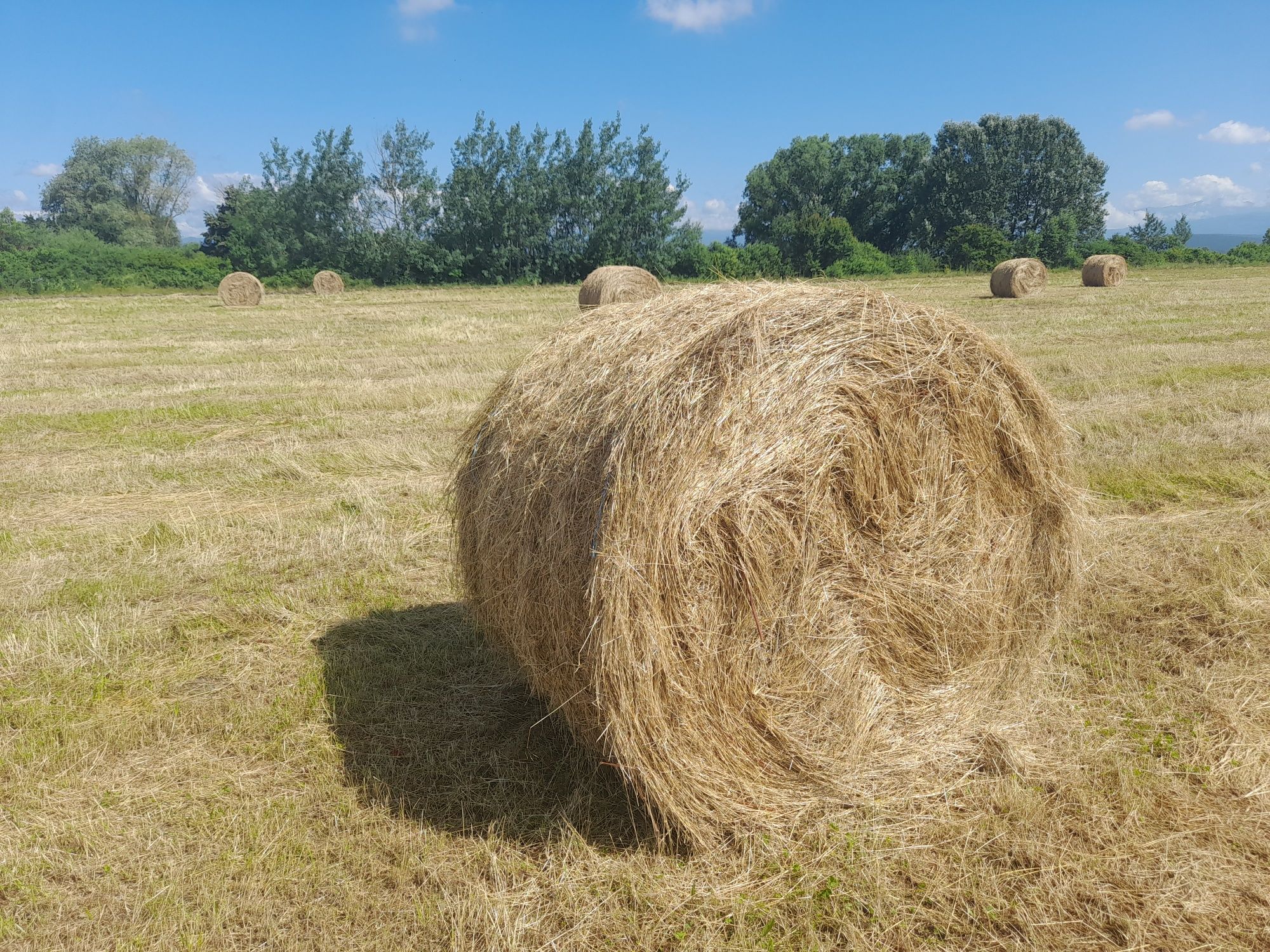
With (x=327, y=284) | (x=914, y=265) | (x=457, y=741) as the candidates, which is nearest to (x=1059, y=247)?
(x=914, y=265)

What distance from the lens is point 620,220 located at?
47.8m

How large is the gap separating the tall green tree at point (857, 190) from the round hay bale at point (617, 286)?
35.0 m

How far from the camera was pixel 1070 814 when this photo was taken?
3396mm

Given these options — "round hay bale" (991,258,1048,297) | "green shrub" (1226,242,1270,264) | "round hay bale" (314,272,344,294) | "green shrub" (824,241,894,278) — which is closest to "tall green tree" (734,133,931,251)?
"green shrub" (824,241,894,278)

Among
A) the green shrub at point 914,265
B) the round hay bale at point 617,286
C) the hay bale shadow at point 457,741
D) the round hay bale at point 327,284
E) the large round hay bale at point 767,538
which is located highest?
the green shrub at point 914,265

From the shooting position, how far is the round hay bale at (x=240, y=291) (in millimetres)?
28000

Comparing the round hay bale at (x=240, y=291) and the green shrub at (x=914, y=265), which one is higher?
the green shrub at (x=914, y=265)

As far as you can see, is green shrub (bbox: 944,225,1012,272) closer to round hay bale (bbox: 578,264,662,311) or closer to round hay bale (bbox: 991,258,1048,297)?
round hay bale (bbox: 991,258,1048,297)

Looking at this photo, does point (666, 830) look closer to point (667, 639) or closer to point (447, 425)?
point (667, 639)

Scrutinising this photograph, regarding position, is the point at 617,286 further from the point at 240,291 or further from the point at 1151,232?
the point at 1151,232

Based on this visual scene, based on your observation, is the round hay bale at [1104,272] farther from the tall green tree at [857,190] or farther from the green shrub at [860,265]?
the tall green tree at [857,190]

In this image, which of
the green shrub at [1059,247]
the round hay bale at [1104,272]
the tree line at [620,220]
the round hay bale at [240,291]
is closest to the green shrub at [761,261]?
the tree line at [620,220]

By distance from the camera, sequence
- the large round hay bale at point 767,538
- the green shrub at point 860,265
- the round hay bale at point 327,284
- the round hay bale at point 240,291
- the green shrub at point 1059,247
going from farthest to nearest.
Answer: the green shrub at point 1059,247 → the green shrub at point 860,265 → the round hay bale at point 327,284 → the round hay bale at point 240,291 → the large round hay bale at point 767,538

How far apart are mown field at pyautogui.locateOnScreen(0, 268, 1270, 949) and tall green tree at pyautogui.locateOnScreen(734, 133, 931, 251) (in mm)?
50639
